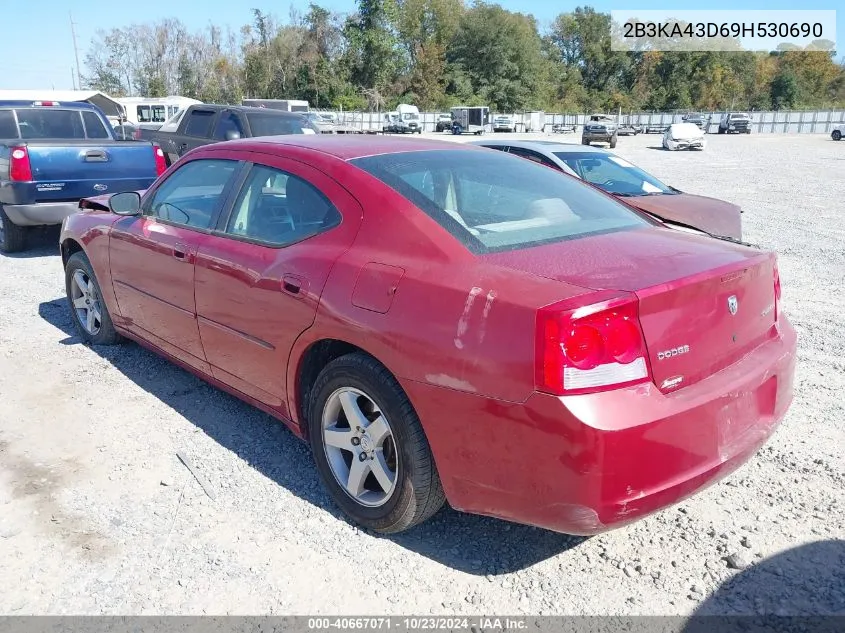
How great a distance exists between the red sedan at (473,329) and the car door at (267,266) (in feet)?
0.04

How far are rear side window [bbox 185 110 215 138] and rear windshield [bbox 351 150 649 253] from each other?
10300 millimetres

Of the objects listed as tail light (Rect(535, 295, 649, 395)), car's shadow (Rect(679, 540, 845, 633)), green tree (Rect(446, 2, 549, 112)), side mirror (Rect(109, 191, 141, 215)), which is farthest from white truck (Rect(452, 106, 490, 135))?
tail light (Rect(535, 295, 649, 395))

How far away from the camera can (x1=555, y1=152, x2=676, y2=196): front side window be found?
7641 mm

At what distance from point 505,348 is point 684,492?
819 mm

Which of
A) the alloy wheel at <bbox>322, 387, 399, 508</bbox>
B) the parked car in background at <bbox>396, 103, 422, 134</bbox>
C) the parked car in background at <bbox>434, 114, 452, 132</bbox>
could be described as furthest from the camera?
the parked car in background at <bbox>434, 114, 452, 132</bbox>

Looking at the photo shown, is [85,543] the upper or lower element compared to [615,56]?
lower

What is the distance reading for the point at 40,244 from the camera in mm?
9414

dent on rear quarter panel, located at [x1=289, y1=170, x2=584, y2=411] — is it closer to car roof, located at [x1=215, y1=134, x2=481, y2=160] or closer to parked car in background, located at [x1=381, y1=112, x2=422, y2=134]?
car roof, located at [x1=215, y1=134, x2=481, y2=160]

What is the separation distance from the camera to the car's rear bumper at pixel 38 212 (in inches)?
309

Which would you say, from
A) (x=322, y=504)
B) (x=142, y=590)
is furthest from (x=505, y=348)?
(x=142, y=590)

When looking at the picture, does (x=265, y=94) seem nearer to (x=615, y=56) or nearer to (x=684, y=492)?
(x=615, y=56)

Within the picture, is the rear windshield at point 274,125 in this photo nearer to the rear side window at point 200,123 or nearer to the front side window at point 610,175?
the rear side window at point 200,123

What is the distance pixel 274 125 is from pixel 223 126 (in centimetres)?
92

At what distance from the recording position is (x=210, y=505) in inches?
128
